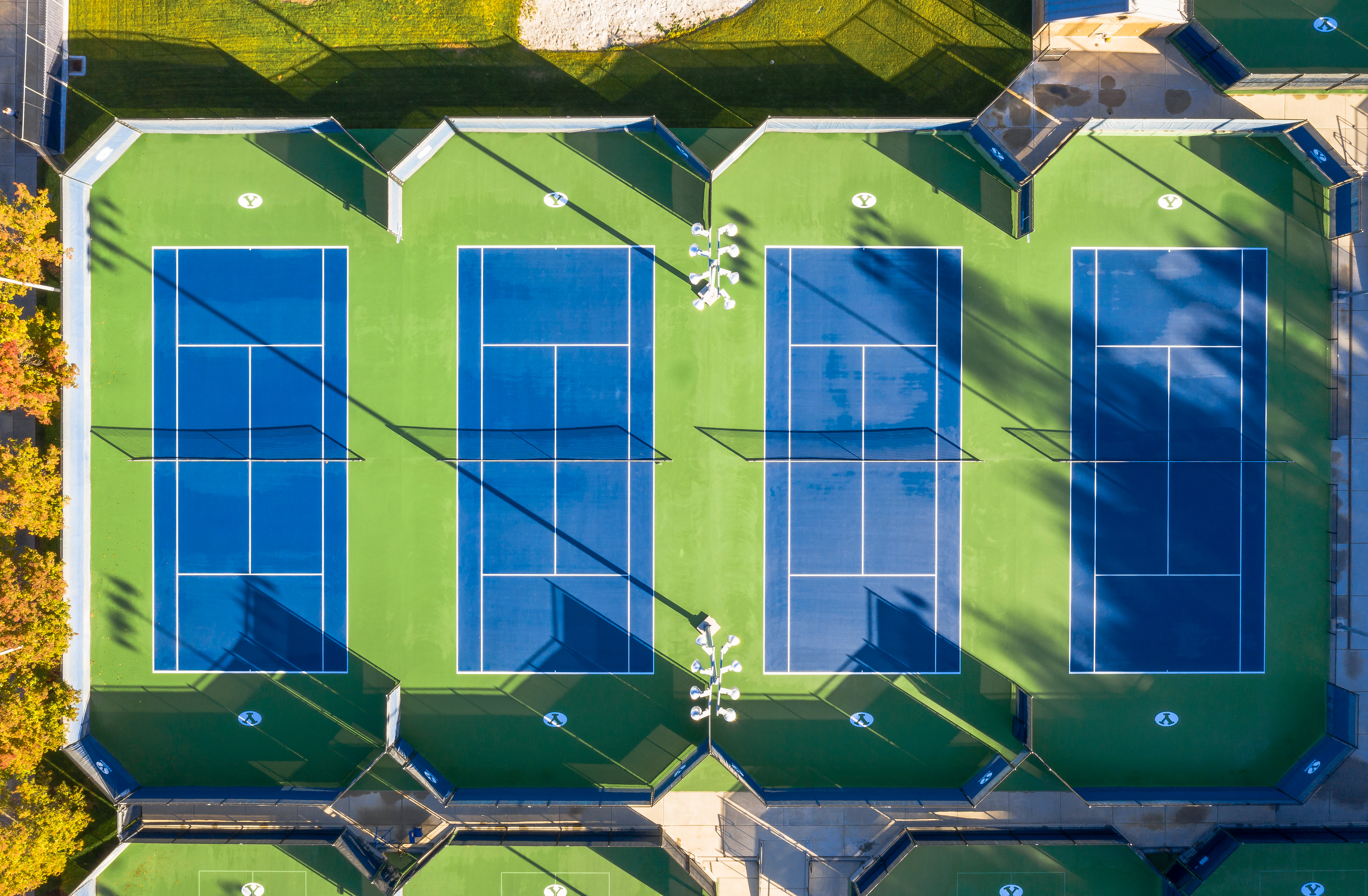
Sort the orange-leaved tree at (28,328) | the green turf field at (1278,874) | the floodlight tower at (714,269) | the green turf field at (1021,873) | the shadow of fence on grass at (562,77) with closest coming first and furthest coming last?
the floodlight tower at (714,269)
the orange-leaved tree at (28,328)
the green turf field at (1278,874)
the green turf field at (1021,873)
the shadow of fence on grass at (562,77)

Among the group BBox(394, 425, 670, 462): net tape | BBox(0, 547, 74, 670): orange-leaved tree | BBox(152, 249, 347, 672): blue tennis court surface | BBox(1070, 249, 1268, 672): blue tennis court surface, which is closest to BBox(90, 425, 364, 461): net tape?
BBox(152, 249, 347, 672): blue tennis court surface

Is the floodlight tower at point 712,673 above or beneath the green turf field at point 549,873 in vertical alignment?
above

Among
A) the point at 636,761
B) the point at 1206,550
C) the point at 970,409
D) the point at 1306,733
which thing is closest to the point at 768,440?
the point at 970,409

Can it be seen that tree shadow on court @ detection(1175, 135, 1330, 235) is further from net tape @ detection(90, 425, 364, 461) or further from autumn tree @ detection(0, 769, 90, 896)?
autumn tree @ detection(0, 769, 90, 896)

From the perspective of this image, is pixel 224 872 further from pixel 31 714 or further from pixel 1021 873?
pixel 1021 873

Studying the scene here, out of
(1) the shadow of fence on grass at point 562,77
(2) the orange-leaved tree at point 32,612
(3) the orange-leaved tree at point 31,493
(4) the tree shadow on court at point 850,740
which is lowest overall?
Result: (4) the tree shadow on court at point 850,740

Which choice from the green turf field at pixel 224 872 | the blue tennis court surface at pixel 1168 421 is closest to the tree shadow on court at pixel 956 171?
the blue tennis court surface at pixel 1168 421

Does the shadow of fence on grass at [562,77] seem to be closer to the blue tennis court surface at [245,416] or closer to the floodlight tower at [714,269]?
the floodlight tower at [714,269]
